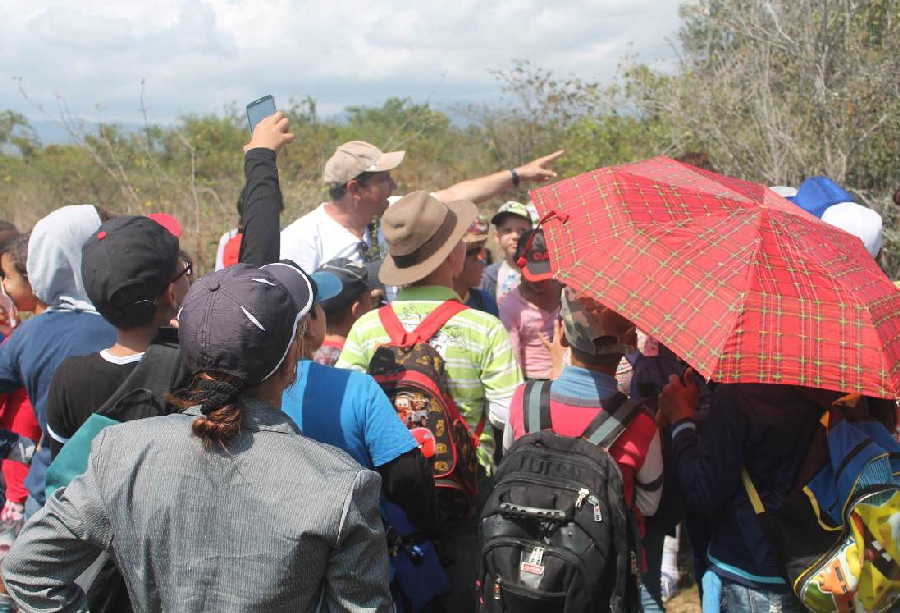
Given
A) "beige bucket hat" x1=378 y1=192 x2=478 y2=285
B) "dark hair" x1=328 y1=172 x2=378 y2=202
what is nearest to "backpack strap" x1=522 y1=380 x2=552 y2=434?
"beige bucket hat" x1=378 y1=192 x2=478 y2=285

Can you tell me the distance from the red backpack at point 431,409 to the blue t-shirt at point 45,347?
92 cm

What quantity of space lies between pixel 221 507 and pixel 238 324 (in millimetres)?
375

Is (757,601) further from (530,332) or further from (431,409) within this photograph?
(530,332)

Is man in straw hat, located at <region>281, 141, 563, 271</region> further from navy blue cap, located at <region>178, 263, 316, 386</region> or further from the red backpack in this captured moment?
navy blue cap, located at <region>178, 263, 316, 386</region>

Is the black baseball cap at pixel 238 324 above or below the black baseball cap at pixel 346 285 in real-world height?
above

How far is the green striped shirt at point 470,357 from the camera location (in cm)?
270

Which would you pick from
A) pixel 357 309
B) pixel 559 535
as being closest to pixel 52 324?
pixel 357 309

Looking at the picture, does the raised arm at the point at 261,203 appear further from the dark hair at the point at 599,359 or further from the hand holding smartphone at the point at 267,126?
the dark hair at the point at 599,359

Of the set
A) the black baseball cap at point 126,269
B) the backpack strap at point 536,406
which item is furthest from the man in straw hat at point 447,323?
the black baseball cap at point 126,269

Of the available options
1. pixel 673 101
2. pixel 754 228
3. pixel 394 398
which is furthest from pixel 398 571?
pixel 673 101

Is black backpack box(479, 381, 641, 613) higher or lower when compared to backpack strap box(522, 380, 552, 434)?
lower

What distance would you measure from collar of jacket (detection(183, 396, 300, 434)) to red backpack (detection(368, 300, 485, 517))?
2.70ft

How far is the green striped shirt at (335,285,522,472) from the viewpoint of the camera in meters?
2.70

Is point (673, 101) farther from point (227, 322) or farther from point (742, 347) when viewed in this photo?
point (227, 322)
